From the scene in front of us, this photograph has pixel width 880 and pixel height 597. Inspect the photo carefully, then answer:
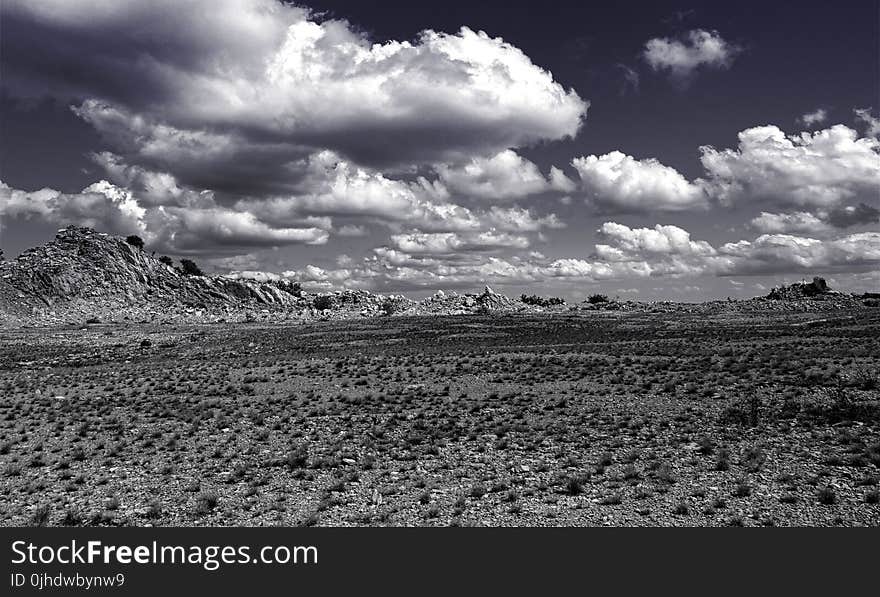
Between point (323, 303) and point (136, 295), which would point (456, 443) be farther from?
point (323, 303)

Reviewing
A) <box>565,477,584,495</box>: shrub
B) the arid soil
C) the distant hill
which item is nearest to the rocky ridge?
the distant hill

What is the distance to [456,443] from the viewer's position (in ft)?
61.6

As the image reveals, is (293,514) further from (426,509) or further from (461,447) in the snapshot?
(461,447)

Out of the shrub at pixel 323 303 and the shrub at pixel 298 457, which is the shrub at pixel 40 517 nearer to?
the shrub at pixel 298 457

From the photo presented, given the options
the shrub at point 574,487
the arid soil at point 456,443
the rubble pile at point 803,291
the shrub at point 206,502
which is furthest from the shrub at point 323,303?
the shrub at point 574,487

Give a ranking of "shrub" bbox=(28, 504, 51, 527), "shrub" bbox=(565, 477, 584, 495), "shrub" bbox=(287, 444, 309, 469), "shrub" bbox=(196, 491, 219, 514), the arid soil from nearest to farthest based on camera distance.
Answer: "shrub" bbox=(28, 504, 51, 527) < the arid soil < "shrub" bbox=(196, 491, 219, 514) < "shrub" bbox=(565, 477, 584, 495) < "shrub" bbox=(287, 444, 309, 469)

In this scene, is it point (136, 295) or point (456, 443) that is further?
point (136, 295)

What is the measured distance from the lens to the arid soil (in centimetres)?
1258

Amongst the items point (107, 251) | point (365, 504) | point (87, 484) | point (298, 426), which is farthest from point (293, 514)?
point (107, 251)

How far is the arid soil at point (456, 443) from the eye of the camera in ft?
41.3

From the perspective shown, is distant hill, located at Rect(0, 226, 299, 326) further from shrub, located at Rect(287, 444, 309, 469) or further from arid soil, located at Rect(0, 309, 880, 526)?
shrub, located at Rect(287, 444, 309, 469)

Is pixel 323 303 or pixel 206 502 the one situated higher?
pixel 323 303

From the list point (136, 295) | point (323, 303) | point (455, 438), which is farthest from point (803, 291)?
point (136, 295)

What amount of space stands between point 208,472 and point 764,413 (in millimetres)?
19387
